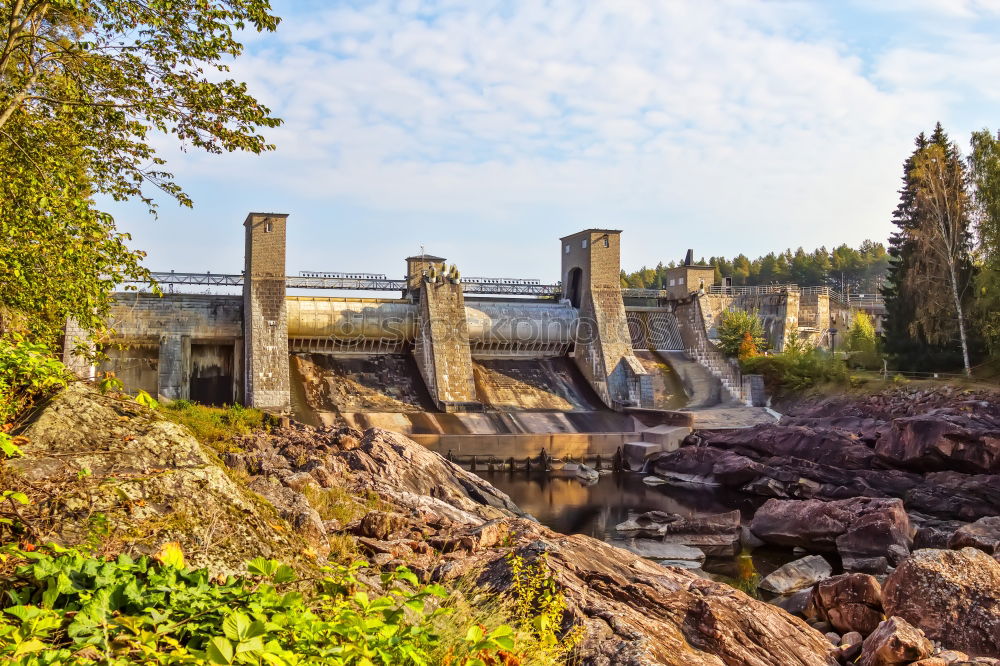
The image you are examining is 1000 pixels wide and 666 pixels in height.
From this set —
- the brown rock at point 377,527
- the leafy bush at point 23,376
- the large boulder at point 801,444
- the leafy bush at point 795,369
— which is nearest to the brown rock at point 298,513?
the brown rock at point 377,527

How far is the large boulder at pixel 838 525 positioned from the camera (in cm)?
1474

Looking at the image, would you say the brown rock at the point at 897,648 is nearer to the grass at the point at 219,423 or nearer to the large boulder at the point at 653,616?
the large boulder at the point at 653,616

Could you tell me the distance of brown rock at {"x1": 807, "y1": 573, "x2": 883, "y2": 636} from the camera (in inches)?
→ 376

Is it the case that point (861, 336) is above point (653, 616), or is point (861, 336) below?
above

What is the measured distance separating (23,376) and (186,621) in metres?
2.46

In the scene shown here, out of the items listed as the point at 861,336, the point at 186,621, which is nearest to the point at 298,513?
the point at 186,621

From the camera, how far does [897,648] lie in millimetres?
7504

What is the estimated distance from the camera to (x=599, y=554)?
26.8 feet

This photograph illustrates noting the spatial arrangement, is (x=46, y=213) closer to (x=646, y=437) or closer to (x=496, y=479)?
(x=496, y=479)

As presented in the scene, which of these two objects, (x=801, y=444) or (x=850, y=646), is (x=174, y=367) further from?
(x=850, y=646)

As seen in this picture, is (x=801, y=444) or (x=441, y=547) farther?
(x=801, y=444)

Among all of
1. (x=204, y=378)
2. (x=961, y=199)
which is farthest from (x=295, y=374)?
(x=961, y=199)

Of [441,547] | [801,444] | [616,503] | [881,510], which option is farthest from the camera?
[801,444]

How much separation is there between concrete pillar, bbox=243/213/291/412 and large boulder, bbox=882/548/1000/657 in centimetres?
2029
